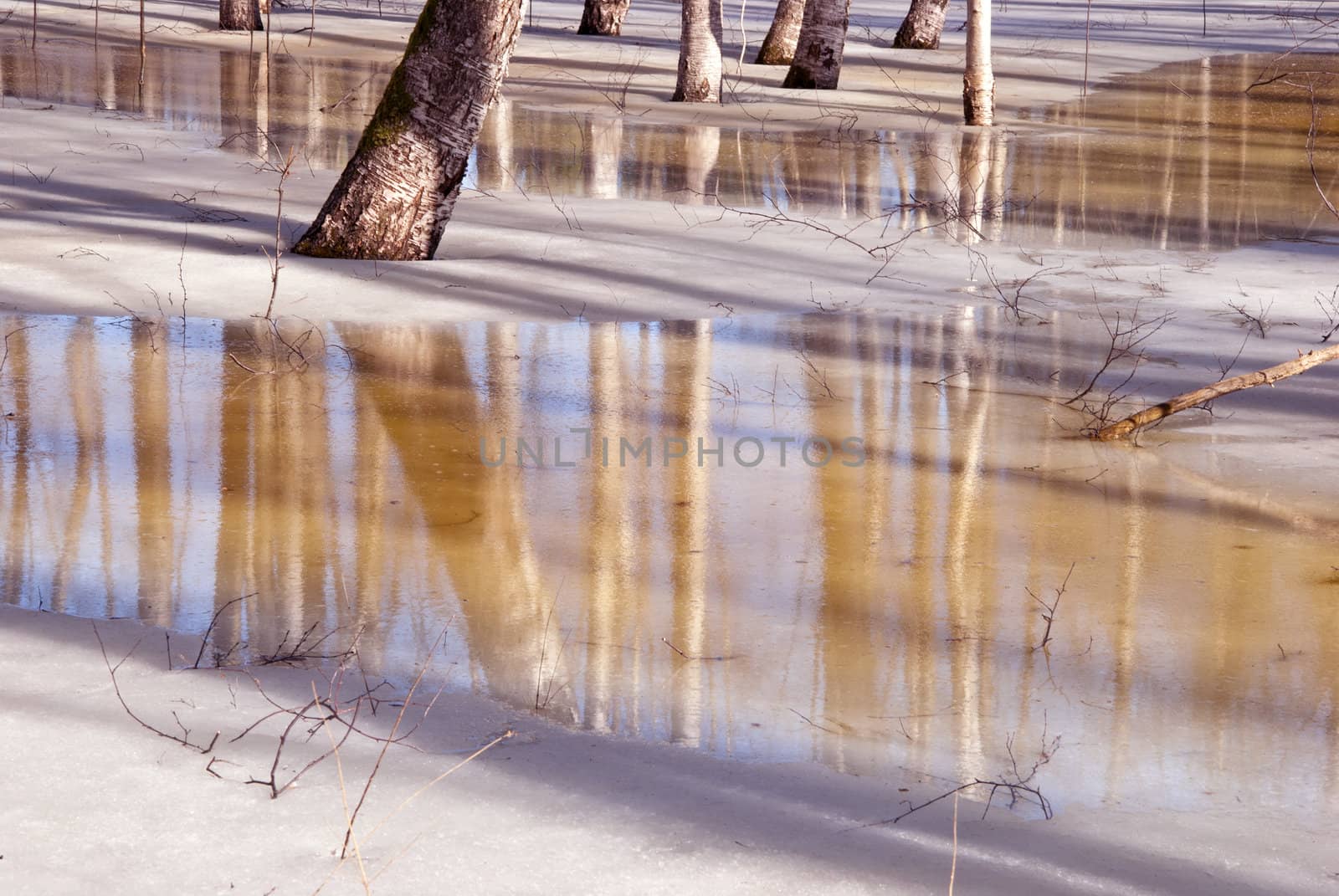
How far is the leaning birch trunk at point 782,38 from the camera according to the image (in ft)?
70.5

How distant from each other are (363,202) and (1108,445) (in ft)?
15.4

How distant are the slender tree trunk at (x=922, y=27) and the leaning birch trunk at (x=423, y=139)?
54.3 feet

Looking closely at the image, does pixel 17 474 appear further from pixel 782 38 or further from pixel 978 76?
pixel 782 38

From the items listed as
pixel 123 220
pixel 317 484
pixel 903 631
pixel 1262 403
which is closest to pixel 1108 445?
pixel 1262 403

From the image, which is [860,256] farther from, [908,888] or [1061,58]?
[1061,58]

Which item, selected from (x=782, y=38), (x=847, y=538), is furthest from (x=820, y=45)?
(x=847, y=538)

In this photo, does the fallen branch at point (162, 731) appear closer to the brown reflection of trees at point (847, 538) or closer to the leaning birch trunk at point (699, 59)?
the brown reflection of trees at point (847, 538)

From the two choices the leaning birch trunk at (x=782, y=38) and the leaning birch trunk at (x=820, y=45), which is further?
the leaning birch trunk at (x=782, y=38)

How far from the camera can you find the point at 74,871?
113 inches

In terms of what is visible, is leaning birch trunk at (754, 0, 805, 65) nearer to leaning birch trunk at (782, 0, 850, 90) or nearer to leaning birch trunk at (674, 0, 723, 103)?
leaning birch trunk at (782, 0, 850, 90)

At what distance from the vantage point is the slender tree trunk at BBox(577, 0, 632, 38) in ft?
80.5

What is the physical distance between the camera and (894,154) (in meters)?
14.2

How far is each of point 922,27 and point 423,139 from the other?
17.1m

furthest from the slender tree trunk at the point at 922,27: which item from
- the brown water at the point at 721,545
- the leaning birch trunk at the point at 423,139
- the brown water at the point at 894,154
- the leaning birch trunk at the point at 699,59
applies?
the brown water at the point at 721,545
